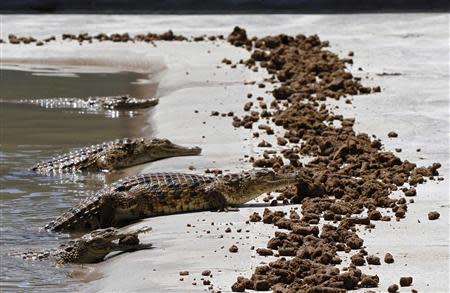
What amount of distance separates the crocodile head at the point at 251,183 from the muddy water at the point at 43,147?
128 centimetres

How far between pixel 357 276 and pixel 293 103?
7.36 meters

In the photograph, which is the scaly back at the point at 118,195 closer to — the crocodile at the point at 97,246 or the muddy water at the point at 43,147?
the muddy water at the point at 43,147

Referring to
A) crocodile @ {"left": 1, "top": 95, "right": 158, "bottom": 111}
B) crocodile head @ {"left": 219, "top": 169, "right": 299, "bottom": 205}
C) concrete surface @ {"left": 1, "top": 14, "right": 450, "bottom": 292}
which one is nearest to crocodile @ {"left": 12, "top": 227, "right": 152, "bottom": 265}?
concrete surface @ {"left": 1, "top": 14, "right": 450, "bottom": 292}

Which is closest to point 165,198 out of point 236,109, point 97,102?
point 236,109

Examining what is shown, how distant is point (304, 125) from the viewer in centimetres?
1282

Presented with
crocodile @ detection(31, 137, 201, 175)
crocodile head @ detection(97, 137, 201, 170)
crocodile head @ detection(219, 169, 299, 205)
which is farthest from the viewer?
crocodile head @ detection(97, 137, 201, 170)

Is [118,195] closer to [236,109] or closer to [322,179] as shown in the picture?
[322,179]

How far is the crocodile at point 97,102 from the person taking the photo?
1617 centimetres

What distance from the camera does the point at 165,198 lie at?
10.1m

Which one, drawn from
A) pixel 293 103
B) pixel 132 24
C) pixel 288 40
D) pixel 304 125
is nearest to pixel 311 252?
pixel 304 125

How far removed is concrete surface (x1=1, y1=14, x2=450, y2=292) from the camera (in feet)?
26.0

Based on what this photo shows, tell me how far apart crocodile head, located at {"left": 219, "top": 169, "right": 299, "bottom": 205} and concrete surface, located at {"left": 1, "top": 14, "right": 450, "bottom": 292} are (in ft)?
0.33

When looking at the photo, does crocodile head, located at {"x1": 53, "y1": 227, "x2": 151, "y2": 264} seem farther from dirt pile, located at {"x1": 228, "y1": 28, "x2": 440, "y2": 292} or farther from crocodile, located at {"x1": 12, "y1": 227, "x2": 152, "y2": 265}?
dirt pile, located at {"x1": 228, "y1": 28, "x2": 440, "y2": 292}

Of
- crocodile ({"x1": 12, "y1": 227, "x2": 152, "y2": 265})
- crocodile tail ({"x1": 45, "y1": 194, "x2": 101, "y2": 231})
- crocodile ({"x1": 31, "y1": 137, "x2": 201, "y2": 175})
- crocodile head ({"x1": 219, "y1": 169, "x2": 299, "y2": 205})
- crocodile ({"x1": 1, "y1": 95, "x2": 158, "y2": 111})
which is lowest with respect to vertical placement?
crocodile ({"x1": 1, "y1": 95, "x2": 158, "y2": 111})
